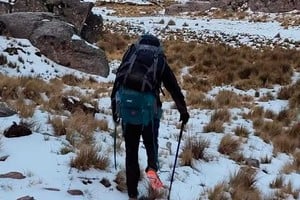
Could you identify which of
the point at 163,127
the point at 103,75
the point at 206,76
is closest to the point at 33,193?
the point at 163,127

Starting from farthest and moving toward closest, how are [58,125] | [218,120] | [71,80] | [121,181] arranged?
1. [71,80]
2. [218,120]
3. [58,125]
4. [121,181]

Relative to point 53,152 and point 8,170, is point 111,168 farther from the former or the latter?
point 8,170

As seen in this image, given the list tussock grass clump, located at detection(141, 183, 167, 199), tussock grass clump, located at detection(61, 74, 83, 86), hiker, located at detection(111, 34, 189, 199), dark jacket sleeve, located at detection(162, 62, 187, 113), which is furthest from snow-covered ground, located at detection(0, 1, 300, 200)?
tussock grass clump, located at detection(61, 74, 83, 86)

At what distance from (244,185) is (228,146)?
1.48 meters

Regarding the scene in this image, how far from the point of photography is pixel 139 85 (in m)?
5.36

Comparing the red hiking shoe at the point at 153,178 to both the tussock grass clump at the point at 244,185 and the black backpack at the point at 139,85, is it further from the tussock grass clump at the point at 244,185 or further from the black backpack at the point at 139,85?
the tussock grass clump at the point at 244,185

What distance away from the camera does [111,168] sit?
261 inches

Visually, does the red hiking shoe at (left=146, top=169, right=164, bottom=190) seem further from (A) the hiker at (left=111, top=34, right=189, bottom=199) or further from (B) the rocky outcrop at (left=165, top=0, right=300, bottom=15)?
(B) the rocky outcrop at (left=165, top=0, right=300, bottom=15)

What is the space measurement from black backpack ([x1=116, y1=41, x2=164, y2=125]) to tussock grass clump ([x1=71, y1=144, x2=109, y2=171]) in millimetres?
1081

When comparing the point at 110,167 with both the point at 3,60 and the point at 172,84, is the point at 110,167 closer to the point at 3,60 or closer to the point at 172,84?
the point at 172,84

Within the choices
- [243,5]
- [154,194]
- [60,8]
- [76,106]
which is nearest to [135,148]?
[154,194]

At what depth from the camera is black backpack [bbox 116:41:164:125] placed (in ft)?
17.6

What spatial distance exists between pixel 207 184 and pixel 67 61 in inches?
290

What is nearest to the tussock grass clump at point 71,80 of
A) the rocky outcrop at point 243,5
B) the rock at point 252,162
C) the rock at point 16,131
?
the rock at point 16,131
